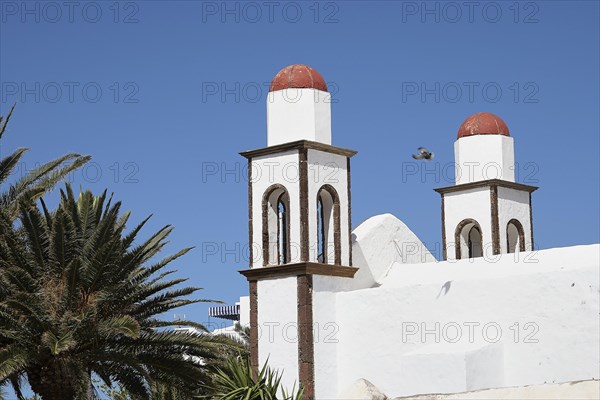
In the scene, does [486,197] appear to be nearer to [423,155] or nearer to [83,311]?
[423,155]

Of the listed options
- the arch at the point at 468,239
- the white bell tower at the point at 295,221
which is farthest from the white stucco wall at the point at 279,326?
the arch at the point at 468,239

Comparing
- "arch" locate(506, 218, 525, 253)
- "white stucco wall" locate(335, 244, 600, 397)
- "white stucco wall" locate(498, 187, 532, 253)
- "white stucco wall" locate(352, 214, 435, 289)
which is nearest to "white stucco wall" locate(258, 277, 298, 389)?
"white stucco wall" locate(335, 244, 600, 397)

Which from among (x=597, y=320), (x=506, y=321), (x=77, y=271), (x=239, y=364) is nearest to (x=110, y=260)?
(x=77, y=271)

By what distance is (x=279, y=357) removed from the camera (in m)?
24.8

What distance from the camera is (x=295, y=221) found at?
25141mm

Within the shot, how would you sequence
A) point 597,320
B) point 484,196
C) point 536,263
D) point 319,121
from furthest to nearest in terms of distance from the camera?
point 484,196 → point 319,121 → point 536,263 → point 597,320

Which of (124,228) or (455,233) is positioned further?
(455,233)

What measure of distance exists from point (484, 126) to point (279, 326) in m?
7.64

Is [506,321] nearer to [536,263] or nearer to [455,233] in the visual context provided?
[536,263]

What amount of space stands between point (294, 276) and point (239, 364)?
2163 millimetres

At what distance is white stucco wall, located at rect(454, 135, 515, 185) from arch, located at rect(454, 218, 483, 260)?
1046 mm

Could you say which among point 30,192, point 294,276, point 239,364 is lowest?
point 239,364

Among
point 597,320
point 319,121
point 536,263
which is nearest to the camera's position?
point 597,320

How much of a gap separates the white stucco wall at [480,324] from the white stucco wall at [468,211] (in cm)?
330
